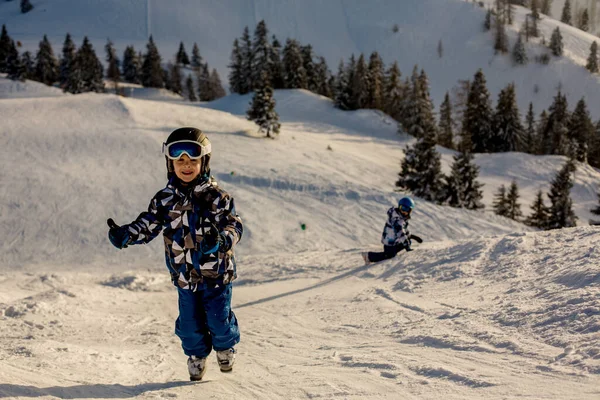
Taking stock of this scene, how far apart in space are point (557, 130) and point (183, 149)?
2504 inches

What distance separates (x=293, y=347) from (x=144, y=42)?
117113mm

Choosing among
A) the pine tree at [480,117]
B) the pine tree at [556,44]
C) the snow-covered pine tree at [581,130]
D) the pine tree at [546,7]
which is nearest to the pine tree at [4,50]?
the pine tree at [480,117]

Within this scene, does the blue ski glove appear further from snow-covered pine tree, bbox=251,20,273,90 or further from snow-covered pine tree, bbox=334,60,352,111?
snow-covered pine tree, bbox=251,20,273,90

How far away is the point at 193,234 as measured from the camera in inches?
150

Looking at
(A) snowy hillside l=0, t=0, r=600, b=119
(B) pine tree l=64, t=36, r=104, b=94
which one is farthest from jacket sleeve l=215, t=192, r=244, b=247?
(A) snowy hillside l=0, t=0, r=600, b=119

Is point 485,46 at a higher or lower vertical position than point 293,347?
higher

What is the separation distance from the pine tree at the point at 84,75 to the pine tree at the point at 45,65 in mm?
7351

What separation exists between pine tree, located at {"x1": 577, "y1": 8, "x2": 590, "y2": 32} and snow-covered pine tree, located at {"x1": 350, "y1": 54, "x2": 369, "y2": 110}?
336ft

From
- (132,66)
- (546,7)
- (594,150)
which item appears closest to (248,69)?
(132,66)

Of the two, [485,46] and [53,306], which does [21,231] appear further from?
[485,46]

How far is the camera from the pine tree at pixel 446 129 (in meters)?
57.5

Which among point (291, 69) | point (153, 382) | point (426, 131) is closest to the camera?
point (153, 382)

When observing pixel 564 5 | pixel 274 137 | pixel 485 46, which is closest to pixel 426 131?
pixel 274 137

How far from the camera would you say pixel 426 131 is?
99.3ft
